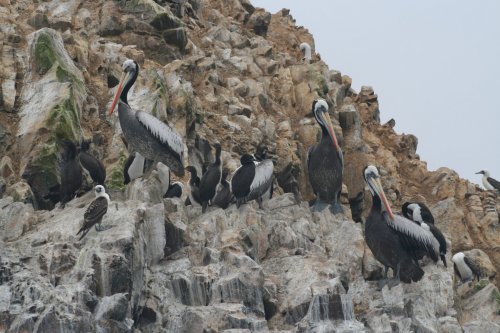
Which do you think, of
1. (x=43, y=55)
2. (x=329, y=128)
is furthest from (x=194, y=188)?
(x=43, y=55)

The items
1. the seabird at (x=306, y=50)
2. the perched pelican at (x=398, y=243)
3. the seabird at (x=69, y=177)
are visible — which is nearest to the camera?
the perched pelican at (x=398, y=243)

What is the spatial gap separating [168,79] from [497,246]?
9678 mm

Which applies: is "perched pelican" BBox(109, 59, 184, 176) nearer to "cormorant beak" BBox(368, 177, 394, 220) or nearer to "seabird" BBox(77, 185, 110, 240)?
"seabird" BBox(77, 185, 110, 240)

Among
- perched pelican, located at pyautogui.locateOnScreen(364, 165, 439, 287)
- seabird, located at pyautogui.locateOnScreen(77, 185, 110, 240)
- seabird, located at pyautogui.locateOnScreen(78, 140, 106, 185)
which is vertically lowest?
seabird, located at pyautogui.locateOnScreen(77, 185, 110, 240)

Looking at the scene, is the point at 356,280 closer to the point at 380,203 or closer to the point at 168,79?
the point at 380,203

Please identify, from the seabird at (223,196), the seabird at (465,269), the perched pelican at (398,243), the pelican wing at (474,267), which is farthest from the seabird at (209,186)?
the pelican wing at (474,267)

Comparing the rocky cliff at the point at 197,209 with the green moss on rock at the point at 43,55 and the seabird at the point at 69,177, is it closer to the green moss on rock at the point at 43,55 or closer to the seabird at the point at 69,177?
the green moss on rock at the point at 43,55

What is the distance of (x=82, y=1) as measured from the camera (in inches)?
1164

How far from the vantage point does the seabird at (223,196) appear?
72.1 feet

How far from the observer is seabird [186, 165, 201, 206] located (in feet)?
74.2

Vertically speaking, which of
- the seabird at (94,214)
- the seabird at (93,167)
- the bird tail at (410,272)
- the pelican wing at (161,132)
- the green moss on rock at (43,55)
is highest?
the green moss on rock at (43,55)

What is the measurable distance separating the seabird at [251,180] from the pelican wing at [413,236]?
3.00 meters

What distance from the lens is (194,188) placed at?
22812 millimetres

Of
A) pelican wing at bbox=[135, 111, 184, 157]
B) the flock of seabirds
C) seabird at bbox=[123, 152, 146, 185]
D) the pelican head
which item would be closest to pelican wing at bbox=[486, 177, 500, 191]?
the flock of seabirds
